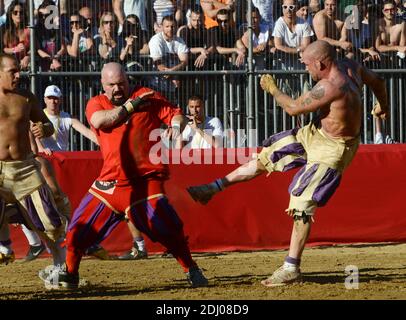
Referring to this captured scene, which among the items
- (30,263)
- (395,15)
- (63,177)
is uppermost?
(395,15)

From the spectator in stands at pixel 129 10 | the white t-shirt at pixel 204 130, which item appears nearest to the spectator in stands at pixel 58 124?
the white t-shirt at pixel 204 130

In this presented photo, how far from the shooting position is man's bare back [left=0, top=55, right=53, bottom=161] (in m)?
9.77

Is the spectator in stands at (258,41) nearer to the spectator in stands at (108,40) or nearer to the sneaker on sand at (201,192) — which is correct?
the spectator in stands at (108,40)

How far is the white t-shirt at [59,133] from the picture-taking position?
13.4 metres

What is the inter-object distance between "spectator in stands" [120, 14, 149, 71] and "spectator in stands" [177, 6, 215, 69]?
0.49 metres

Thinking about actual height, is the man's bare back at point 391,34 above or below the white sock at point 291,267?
above

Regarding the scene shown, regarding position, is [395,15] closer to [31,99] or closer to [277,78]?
[277,78]

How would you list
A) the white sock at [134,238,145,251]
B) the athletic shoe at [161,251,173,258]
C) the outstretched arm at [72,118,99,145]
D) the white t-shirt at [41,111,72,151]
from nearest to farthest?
the white sock at [134,238,145,251] → the athletic shoe at [161,251,173,258] → the outstretched arm at [72,118,99,145] → the white t-shirt at [41,111,72,151]

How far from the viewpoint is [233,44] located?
13.9m

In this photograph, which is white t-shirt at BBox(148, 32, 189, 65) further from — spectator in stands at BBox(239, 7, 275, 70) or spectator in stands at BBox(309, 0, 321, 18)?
spectator in stands at BBox(309, 0, 321, 18)

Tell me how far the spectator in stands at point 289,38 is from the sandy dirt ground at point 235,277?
8.19 feet

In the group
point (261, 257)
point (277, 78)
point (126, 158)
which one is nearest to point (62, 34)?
point (277, 78)

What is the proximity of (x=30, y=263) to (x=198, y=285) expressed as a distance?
3667 millimetres

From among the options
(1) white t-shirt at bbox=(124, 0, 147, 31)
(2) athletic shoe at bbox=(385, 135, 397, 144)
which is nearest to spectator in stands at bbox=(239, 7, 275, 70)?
(1) white t-shirt at bbox=(124, 0, 147, 31)
